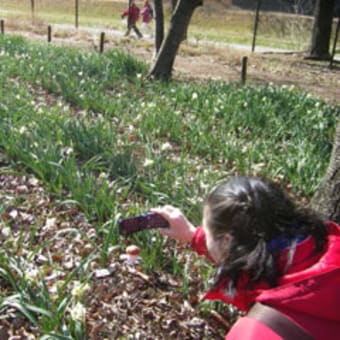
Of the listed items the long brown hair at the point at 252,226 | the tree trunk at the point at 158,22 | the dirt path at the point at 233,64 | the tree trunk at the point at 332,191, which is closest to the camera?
the long brown hair at the point at 252,226

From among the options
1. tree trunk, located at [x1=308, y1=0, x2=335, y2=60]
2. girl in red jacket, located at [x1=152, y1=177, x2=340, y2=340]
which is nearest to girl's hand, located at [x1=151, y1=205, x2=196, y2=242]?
girl in red jacket, located at [x1=152, y1=177, x2=340, y2=340]

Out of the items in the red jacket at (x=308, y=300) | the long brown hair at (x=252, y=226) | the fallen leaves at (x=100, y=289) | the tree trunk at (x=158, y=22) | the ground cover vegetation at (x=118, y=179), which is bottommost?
the fallen leaves at (x=100, y=289)

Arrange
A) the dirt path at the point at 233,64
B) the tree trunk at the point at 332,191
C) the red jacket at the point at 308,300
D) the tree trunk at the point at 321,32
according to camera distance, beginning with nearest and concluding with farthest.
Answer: the red jacket at the point at 308,300 < the tree trunk at the point at 332,191 < the dirt path at the point at 233,64 < the tree trunk at the point at 321,32

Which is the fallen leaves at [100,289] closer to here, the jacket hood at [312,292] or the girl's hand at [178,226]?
the girl's hand at [178,226]

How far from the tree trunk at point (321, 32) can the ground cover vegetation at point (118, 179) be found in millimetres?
8755

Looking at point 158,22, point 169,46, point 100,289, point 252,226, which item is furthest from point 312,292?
point 158,22

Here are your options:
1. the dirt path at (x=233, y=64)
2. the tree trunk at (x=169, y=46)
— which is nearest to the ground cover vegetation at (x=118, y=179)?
the tree trunk at (x=169, y=46)

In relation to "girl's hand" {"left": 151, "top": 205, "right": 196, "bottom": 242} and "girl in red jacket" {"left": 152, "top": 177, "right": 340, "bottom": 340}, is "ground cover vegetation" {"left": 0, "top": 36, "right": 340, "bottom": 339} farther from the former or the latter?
"girl in red jacket" {"left": 152, "top": 177, "right": 340, "bottom": 340}

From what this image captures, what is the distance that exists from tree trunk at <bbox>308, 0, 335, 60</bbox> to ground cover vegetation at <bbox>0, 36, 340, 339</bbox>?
8.75 m

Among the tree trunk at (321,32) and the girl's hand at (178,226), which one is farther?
the tree trunk at (321,32)

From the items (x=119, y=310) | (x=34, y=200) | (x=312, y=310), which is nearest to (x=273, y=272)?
(x=312, y=310)

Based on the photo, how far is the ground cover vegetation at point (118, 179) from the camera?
8.24ft

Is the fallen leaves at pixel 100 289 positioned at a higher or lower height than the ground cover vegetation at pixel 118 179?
lower

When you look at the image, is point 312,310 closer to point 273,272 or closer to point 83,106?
point 273,272
